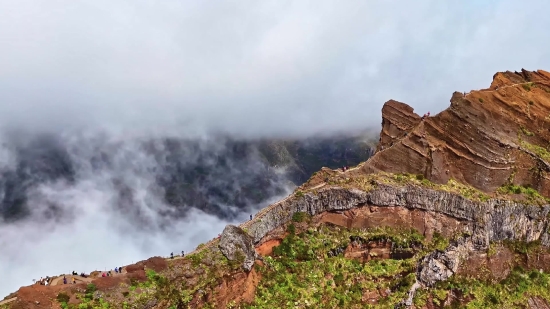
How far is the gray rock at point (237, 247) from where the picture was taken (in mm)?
46656

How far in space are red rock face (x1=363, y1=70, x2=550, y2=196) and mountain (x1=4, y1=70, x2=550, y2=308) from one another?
0.13m

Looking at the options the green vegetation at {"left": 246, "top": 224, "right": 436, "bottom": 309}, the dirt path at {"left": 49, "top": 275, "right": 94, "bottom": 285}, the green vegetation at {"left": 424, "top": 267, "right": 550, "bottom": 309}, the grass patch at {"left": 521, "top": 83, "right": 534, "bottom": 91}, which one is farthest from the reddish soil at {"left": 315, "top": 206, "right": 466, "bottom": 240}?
the dirt path at {"left": 49, "top": 275, "right": 94, "bottom": 285}

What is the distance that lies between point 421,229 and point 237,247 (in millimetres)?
23306

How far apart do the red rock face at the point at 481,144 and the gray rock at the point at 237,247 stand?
1971 centimetres

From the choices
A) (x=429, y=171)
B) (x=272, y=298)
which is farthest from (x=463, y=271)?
(x=272, y=298)

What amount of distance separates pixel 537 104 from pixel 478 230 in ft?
63.8

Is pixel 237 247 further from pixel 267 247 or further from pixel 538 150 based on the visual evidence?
pixel 538 150

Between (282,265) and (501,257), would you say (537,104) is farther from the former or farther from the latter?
(282,265)

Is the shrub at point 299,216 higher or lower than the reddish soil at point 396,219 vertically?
higher

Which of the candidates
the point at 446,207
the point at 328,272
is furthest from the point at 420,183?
the point at 328,272

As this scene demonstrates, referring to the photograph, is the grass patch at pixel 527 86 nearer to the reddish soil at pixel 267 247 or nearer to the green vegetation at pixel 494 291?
the green vegetation at pixel 494 291

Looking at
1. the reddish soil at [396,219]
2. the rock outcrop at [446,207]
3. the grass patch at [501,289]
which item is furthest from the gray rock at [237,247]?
the grass patch at [501,289]

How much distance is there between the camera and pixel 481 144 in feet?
189

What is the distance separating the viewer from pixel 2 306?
118 feet
